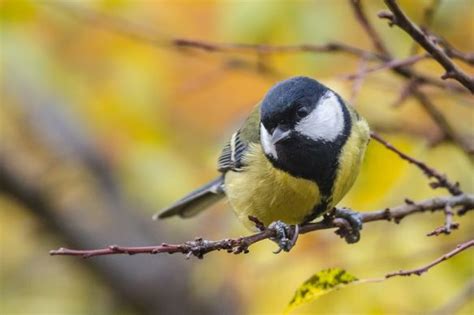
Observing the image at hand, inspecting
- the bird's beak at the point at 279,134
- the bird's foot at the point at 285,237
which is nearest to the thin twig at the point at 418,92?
the bird's beak at the point at 279,134

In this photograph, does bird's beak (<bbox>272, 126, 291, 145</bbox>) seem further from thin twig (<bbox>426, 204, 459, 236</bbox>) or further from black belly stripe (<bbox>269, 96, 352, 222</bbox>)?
thin twig (<bbox>426, 204, 459, 236</bbox>)

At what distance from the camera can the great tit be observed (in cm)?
204

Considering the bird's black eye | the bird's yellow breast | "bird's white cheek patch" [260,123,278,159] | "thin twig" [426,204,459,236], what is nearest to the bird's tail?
the bird's yellow breast

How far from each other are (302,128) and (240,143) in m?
0.33

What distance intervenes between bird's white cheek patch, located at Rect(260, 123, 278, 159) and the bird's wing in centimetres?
10

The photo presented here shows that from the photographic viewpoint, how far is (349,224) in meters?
1.95

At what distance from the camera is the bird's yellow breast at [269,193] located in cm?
208

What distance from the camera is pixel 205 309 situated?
4586mm

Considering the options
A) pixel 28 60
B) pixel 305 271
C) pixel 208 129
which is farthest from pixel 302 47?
pixel 208 129

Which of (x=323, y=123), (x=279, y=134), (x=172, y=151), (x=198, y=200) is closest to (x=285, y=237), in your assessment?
(x=279, y=134)

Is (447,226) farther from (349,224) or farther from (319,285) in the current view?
(349,224)

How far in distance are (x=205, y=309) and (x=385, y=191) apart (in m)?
2.47

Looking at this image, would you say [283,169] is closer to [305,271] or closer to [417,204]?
[417,204]

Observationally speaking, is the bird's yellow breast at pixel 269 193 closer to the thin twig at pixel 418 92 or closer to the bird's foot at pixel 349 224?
the bird's foot at pixel 349 224
